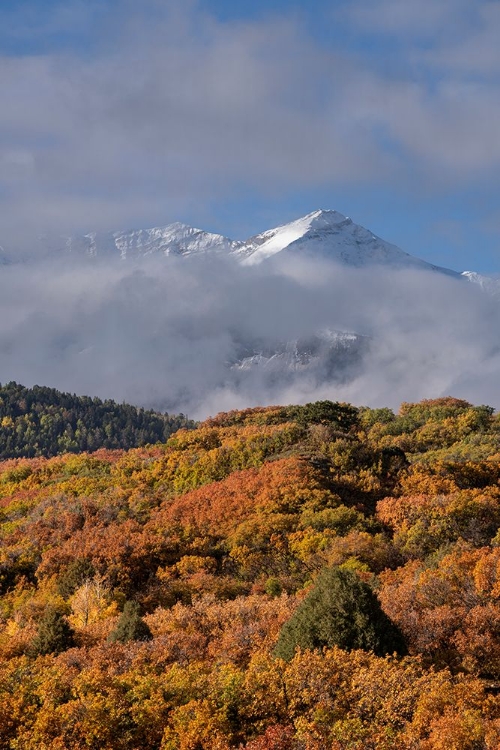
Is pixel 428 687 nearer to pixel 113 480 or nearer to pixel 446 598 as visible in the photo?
pixel 446 598

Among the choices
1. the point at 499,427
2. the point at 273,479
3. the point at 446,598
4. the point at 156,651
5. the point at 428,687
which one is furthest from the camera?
the point at 499,427

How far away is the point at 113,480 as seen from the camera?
65.1m

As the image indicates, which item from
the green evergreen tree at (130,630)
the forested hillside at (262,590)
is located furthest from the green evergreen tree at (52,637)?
the green evergreen tree at (130,630)

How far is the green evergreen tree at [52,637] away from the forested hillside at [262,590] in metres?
0.08

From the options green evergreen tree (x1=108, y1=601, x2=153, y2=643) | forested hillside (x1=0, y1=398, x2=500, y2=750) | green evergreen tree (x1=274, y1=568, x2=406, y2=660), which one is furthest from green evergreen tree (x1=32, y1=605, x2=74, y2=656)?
green evergreen tree (x1=274, y1=568, x2=406, y2=660)

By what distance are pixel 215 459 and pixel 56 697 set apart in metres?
41.2

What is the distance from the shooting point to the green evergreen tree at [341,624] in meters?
26.0

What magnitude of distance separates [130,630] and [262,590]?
11852 millimetres

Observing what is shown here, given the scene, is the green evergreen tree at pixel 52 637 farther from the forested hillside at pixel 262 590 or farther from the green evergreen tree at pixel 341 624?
the green evergreen tree at pixel 341 624

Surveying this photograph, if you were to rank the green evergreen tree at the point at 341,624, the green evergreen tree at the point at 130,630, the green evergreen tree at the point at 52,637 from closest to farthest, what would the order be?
the green evergreen tree at the point at 341,624 < the green evergreen tree at the point at 130,630 < the green evergreen tree at the point at 52,637

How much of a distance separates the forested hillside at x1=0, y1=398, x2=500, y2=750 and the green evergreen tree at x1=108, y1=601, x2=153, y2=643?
76mm

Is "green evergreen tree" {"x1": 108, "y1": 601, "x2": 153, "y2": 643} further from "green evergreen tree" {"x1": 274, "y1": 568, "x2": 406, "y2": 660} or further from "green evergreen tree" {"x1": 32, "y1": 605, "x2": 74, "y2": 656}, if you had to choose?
"green evergreen tree" {"x1": 274, "y1": 568, "x2": 406, "y2": 660}

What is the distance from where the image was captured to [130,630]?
30.3 metres

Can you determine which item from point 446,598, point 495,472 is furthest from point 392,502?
point 446,598
